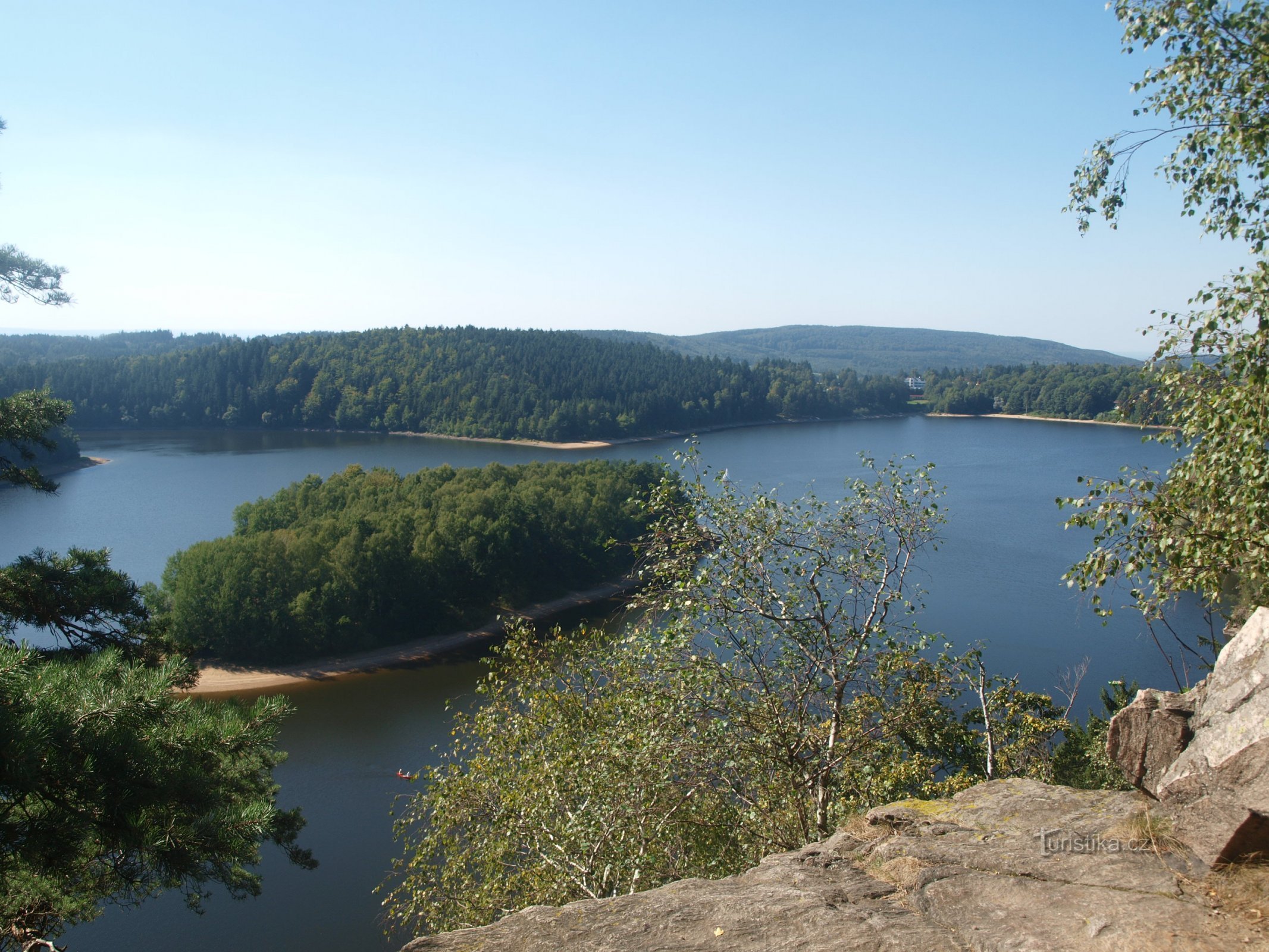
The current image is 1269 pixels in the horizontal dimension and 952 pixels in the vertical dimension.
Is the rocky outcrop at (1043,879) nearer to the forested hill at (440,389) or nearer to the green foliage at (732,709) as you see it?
the green foliage at (732,709)

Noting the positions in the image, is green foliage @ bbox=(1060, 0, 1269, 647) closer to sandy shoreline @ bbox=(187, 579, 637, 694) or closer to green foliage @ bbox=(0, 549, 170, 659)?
green foliage @ bbox=(0, 549, 170, 659)

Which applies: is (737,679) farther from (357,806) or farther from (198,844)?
(357,806)

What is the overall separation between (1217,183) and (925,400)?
133 metres

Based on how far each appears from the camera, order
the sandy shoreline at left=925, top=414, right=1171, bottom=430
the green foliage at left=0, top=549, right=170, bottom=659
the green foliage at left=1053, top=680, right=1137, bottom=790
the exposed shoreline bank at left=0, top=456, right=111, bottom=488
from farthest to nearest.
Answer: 1. the sandy shoreline at left=925, top=414, right=1171, bottom=430
2. the exposed shoreline bank at left=0, top=456, right=111, bottom=488
3. the green foliage at left=1053, top=680, right=1137, bottom=790
4. the green foliage at left=0, top=549, right=170, bottom=659

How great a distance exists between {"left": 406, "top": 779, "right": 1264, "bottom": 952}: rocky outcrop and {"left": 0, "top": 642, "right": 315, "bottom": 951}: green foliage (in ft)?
6.09

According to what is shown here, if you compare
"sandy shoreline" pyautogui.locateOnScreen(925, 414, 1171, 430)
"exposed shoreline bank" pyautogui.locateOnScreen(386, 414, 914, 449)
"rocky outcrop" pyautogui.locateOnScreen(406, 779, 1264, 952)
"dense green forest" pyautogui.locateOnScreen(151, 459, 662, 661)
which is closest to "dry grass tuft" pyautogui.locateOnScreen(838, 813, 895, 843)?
"rocky outcrop" pyautogui.locateOnScreen(406, 779, 1264, 952)

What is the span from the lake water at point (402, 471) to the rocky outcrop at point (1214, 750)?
10.2 ft

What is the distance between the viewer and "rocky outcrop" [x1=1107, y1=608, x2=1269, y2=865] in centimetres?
334

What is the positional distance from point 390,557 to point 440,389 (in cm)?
7436

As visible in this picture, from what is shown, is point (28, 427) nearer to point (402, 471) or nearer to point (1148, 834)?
point (1148, 834)

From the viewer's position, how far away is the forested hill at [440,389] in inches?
3871

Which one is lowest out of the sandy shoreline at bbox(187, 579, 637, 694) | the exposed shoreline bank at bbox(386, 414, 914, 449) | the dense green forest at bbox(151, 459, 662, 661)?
the sandy shoreline at bbox(187, 579, 637, 694)

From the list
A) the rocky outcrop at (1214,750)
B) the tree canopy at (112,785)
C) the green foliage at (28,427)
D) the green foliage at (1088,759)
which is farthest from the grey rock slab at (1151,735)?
the green foliage at (28,427)

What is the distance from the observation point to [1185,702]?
4086 millimetres
